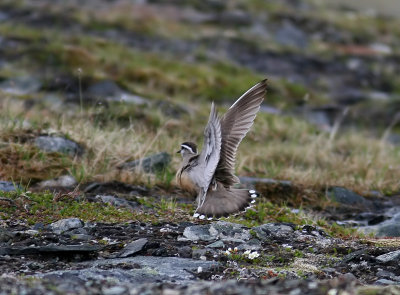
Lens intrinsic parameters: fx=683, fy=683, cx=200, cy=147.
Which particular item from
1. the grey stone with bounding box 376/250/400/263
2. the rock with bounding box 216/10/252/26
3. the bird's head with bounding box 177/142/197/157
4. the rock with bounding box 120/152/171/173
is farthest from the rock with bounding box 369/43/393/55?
the grey stone with bounding box 376/250/400/263

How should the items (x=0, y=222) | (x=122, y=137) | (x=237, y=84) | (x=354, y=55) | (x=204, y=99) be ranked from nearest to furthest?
(x=0, y=222) → (x=122, y=137) → (x=204, y=99) → (x=237, y=84) → (x=354, y=55)

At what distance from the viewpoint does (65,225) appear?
6664 millimetres

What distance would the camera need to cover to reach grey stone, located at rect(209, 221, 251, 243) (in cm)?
670

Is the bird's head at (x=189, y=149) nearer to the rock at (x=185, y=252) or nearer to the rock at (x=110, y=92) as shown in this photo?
the rock at (x=185, y=252)

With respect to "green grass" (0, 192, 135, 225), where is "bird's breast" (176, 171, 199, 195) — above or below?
above

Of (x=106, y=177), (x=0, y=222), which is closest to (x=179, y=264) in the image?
(x=0, y=222)

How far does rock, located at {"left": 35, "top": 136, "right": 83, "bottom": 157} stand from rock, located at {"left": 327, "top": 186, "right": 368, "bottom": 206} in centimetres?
364

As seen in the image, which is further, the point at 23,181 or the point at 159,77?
the point at 159,77

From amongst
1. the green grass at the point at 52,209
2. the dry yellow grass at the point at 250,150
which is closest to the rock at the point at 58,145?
the dry yellow grass at the point at 250,150

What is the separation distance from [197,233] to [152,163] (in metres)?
2.88

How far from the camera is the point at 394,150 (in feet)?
43.2

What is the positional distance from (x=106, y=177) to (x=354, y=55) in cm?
2161

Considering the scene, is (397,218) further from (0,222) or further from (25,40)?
(25,40)

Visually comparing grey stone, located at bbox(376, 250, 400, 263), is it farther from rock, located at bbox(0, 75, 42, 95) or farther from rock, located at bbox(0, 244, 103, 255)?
rock, located at bbox(0, 75, 42, 95)
